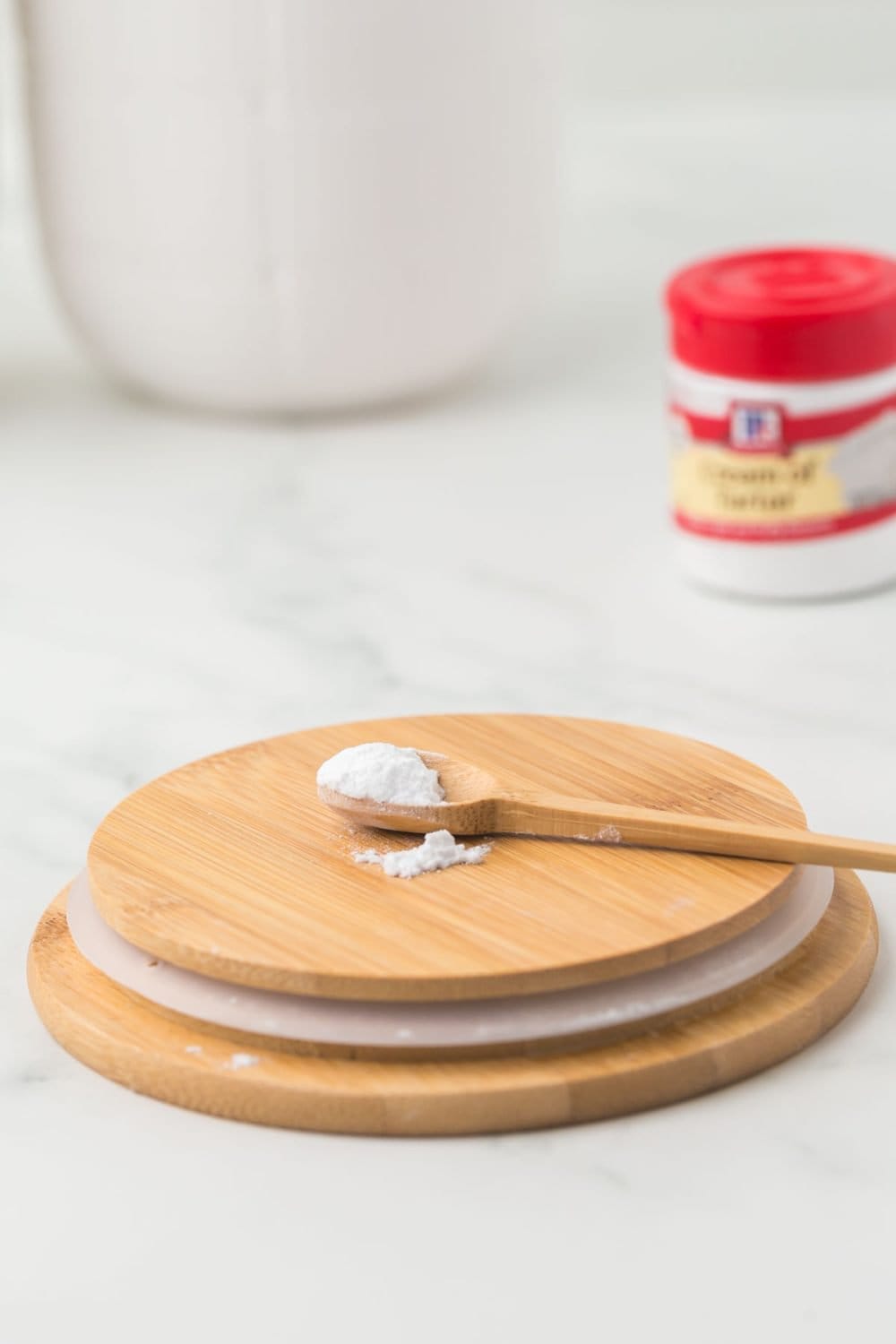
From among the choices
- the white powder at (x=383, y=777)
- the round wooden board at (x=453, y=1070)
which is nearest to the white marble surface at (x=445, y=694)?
the round wooden board at (x=453, y=1070)

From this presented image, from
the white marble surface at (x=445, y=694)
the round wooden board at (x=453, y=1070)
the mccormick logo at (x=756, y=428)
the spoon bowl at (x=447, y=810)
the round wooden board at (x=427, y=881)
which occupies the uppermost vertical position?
the mccormick logo at (x=756, y=428)

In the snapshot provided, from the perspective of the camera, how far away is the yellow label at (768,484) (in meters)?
0.84

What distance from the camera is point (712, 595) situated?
91cm

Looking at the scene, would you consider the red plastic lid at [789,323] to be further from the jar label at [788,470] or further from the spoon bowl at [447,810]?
the spoon bowl at [447,810]

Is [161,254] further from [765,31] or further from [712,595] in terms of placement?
[765,31]

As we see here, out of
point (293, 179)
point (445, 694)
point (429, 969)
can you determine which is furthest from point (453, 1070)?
point (293, 179)

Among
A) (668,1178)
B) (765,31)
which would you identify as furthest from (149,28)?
(765,31)

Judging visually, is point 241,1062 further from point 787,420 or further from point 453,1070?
point 787,420

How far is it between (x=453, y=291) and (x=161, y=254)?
0.16m

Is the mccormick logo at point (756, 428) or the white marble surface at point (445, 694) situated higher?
the mccormick logo at point (756, 428)

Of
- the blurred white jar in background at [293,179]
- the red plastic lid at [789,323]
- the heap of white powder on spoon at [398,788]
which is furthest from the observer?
the blurred white jar in background at [293,179]

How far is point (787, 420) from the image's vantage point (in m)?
0.83

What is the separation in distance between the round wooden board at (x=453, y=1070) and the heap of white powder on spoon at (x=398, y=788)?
73 millimetres

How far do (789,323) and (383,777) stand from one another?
33cm
